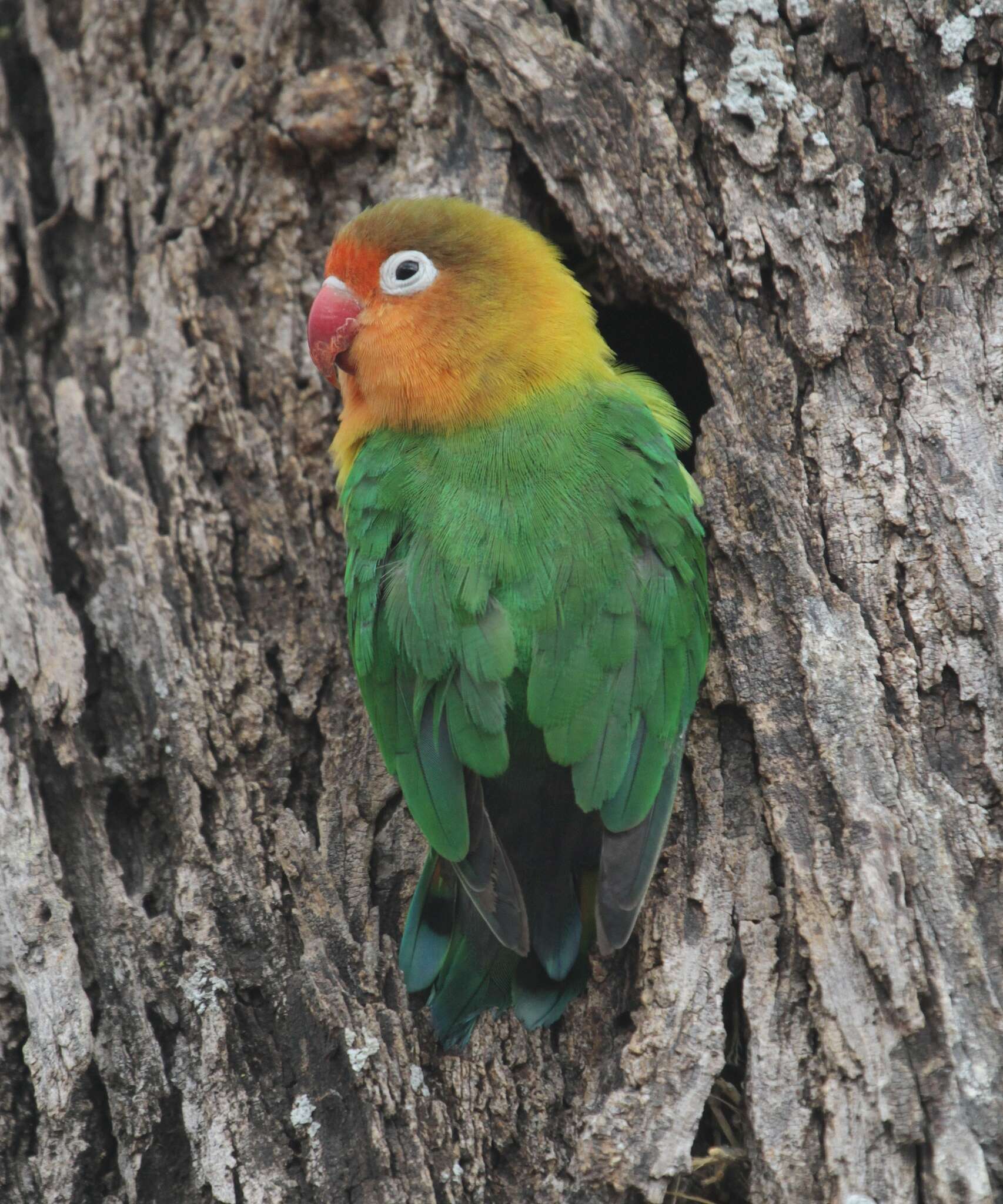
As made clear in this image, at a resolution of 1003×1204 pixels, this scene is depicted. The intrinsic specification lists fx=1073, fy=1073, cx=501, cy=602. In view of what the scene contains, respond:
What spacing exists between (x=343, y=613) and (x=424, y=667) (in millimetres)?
580

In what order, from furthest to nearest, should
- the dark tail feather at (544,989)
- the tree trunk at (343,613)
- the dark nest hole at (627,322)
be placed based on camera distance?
the dark nest hole at (627,322), the dark tail feather at (544,989), the tree trunk at (343,613)

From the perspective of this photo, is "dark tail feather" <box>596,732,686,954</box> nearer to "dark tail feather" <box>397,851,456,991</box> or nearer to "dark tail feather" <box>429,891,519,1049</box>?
"dark tail feather" <box>429,891,519,1049</box>

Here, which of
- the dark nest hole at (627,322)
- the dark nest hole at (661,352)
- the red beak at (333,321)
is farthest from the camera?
the dark nest hole at (661,352)

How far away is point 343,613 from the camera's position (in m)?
3.31

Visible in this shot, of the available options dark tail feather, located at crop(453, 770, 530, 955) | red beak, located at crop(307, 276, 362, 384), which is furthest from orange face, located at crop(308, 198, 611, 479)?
dark tail feather, located at crop(453, 770, 530, 955)

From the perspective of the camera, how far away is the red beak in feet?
10.9

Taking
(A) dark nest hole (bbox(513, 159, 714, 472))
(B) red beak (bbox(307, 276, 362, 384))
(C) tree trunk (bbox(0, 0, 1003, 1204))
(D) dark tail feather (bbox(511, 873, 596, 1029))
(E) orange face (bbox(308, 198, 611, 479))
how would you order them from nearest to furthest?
(C) tree trunk (bbox(0, 0, 1003, 1204)) → (D) dark tail feather (bbox(511, 873, 596, 1029)) → (E) orange face (bbox(308, 198, 611, 479)) → (B) red beak (bbox(307, 276, 362, 384)) → (A) dark nest hole (bbox(513, 159, 714, 472))

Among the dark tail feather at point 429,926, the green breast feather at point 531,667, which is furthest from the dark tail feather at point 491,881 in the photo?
the dark tail feather at point 429,926

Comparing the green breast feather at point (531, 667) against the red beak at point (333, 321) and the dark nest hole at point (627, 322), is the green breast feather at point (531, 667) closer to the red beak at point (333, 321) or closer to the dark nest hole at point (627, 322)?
the red beak at point (333, 321)

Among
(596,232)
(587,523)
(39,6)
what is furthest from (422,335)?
(39,6)

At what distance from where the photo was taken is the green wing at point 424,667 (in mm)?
2725

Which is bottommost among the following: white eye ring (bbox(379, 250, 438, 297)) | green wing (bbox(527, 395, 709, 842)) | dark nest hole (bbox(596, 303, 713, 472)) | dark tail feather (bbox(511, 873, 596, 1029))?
dark tail feather (bbox(511, 873, 596, 1029))

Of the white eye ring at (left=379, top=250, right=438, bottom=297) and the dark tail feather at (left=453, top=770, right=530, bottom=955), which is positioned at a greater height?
the white eye ring at (left=379, top=250, right=438, bottom=297)

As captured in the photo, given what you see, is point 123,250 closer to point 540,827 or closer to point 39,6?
point 39,6
